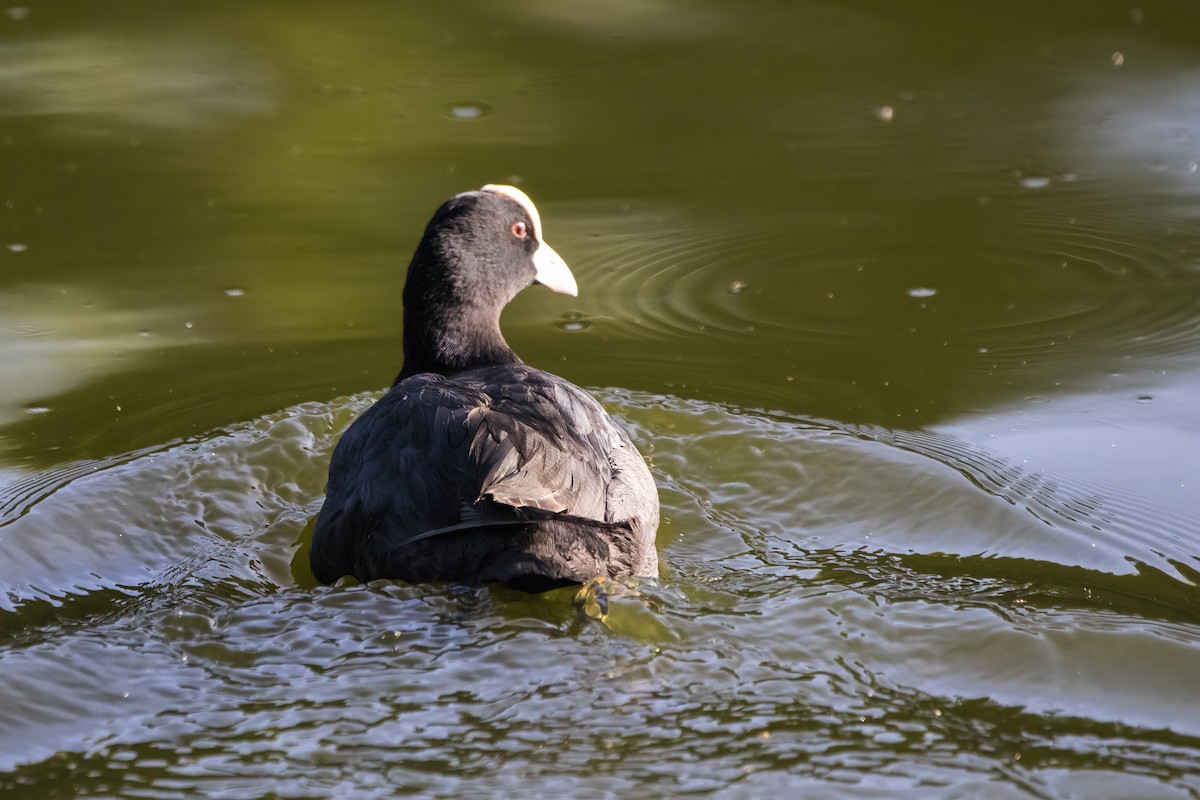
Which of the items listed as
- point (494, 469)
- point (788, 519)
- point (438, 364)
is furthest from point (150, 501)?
point (788, 519)

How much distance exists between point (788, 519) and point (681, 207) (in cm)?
216

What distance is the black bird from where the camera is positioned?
132 inches

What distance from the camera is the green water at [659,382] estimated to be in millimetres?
2895

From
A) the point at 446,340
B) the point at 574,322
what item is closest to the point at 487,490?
the point at 446,340

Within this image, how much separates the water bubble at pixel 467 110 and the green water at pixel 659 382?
0.09ft

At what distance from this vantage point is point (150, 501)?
4.25 metres

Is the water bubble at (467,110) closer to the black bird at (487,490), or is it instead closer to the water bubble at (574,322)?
the water bubble at (574,322)

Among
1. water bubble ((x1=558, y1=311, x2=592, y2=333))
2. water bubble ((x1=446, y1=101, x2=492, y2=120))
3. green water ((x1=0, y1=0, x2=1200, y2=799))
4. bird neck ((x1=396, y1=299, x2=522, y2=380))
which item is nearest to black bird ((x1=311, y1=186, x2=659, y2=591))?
green water ((x1=0, y1=0, x2=1200, y2=799))

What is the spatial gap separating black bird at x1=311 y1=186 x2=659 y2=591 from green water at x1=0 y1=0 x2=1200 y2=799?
12 cm

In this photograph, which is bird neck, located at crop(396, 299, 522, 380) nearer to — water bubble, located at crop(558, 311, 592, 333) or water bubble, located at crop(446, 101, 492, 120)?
water bubble, located at crop(558, 311, 592, 333)

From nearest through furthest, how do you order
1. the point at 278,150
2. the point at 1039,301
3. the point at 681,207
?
the point at 1039,301
the point at 681,207
the point at 278,150

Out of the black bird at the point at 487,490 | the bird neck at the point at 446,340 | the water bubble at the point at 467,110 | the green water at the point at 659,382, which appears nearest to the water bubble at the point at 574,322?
the green water at the point at 659,382

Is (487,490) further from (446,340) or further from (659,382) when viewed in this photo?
(659,382)

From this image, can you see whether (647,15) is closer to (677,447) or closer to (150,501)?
(677,447)
